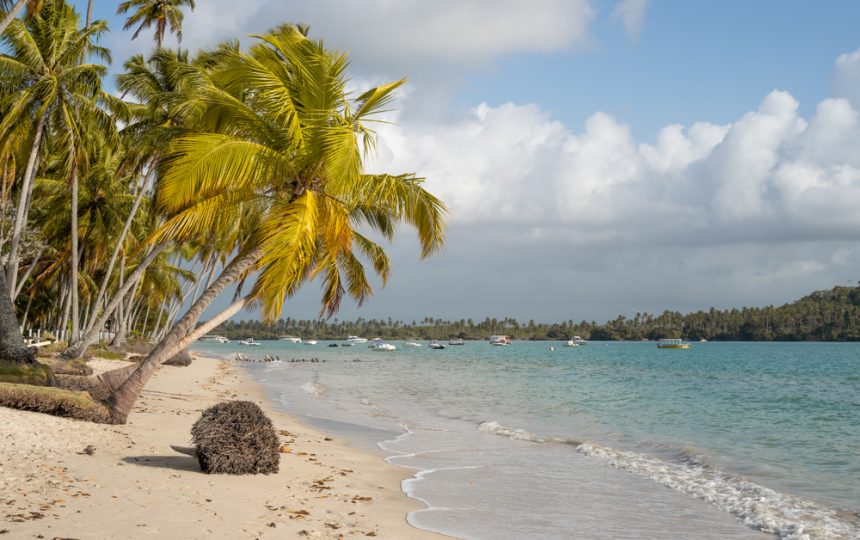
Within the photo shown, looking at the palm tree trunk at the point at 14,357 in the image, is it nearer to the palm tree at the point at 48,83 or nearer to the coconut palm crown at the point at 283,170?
the coconut palm crown at the point at 283,170

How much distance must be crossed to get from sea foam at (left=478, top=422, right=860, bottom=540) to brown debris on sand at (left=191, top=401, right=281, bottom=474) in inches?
266

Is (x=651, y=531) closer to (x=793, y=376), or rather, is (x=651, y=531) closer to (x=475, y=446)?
(x=475, y=446)

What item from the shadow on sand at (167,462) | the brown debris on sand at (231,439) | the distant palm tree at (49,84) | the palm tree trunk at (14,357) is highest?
the distant palm tree at (49,84)

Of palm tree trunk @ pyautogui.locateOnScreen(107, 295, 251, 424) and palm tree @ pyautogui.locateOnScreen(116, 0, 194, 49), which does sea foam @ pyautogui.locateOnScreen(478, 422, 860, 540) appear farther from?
palm tree @ pyautogui.locateOnScreen(116, 0, 194, 49)

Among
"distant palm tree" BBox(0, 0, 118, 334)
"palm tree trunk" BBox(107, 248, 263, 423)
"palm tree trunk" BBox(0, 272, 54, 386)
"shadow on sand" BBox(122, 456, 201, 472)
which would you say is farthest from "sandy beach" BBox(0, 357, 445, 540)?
"distant palm tree" BBox(0, 0, 118, 334)

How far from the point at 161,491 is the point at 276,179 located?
21.6 feet

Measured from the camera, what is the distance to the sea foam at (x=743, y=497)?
906cm

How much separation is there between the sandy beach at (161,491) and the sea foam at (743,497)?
4.70 metres

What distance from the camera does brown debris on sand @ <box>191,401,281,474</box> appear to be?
9344mm

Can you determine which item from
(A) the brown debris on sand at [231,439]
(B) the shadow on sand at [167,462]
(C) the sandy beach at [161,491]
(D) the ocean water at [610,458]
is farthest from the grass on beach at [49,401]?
(D) the ocean water at [610,458]

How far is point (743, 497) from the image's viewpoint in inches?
436

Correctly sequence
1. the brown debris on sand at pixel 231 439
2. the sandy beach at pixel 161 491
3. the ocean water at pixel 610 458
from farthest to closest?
the brown debris on sand at pixel 231 439 → the ocean water at pixel 610 458 → the sandy beach at pixel 161 491

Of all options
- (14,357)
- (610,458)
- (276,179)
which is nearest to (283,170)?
(276,179)

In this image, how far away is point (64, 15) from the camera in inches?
877
